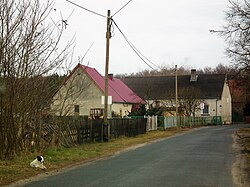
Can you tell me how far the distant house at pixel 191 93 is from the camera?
64.9 meters

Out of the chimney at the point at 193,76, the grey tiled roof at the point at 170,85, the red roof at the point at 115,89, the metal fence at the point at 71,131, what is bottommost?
the metal fence at the point at 71,131

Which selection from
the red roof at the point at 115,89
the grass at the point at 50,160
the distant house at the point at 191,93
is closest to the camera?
the grass at the point at 50,160

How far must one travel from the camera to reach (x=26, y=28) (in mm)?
15805

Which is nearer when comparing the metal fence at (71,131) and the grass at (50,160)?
the grass at (50,160)

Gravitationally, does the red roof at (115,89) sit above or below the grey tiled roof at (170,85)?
below

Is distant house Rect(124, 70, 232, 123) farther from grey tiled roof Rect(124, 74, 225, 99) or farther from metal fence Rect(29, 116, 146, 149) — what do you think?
metal fence Rect(29, 116, 146, 149)

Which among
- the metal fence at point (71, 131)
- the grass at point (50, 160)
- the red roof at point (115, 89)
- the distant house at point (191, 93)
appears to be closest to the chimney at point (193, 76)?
the distant house at point (191, 93)

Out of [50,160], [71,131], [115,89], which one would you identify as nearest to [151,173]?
[50,160]

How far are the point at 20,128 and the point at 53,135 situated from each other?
3534 millimetres

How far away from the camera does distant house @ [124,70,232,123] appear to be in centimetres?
6494

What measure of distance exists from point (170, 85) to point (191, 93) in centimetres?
1729

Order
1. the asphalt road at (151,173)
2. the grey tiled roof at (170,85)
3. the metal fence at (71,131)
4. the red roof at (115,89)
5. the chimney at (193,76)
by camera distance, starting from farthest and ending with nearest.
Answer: the chimney at (193,76), the grey tiled roof at (170,85), the red roof at (115,89), the metal fence at (71,131), the asphalt road at (151,173)

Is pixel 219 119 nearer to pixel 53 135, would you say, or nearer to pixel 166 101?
pixel 166 101

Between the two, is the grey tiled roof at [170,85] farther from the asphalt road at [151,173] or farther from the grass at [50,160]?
the asphalt road at [151,173]
